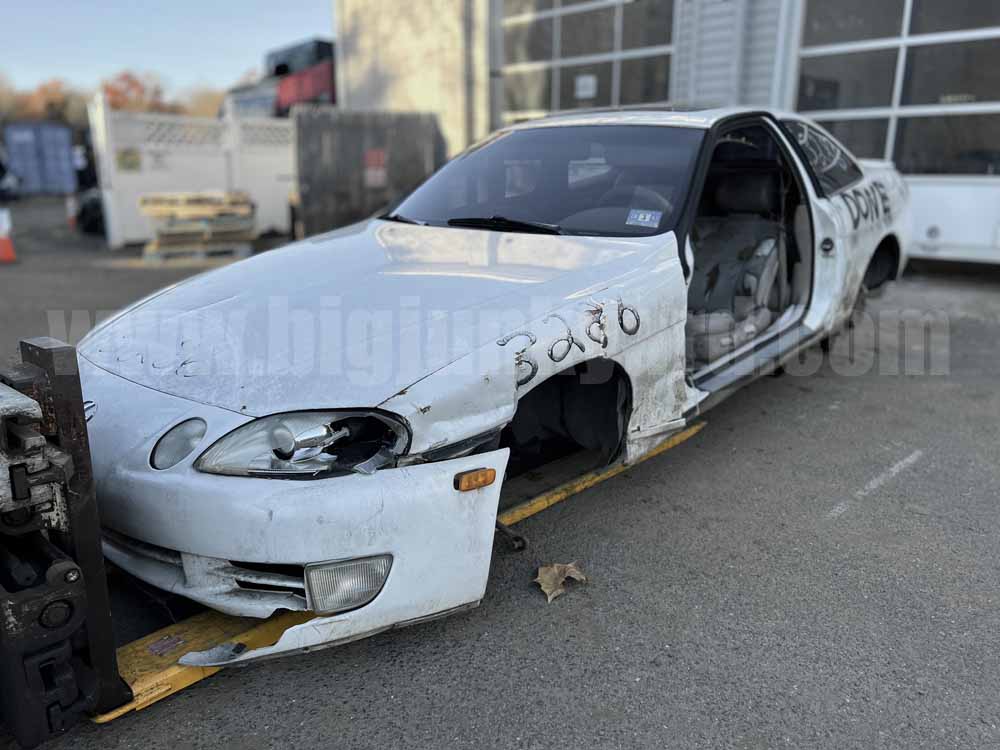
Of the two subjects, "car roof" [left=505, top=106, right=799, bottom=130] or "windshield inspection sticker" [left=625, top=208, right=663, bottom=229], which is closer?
"windshield inspection sticker" [left=625, top=208, right=663, bottom=229]

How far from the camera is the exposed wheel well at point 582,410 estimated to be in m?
2.75

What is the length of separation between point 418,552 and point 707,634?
38.0 inches

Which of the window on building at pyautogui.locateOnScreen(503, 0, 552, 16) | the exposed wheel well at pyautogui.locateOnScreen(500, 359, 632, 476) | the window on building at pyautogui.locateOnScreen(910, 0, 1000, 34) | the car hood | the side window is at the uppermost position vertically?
the window on building at pyautogui.locateOnScreen(503, 0, 552, 16)

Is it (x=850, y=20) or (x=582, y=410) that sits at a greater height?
(x=850, y=20)

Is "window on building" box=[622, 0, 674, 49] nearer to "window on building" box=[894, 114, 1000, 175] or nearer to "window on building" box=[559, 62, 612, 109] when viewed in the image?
"window on building" box=[559, 62, 612, 109]

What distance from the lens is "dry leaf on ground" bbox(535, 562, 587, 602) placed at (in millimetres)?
2559

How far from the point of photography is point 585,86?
11633 mm

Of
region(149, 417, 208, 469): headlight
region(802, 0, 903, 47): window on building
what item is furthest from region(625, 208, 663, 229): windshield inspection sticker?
region(802, 0, 903, 47): window on building

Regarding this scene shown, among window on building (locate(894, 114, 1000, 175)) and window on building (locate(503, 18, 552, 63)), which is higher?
window on building (locate(503, 18, 552, 63))

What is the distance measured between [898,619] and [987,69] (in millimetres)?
7853

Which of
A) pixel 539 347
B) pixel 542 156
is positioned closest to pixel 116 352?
pixel 539 347

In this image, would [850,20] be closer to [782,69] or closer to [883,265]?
[782,69]

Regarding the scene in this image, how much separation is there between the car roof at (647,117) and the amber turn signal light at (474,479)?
2168 mm

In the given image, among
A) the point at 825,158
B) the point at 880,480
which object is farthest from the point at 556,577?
the point at 825,158
